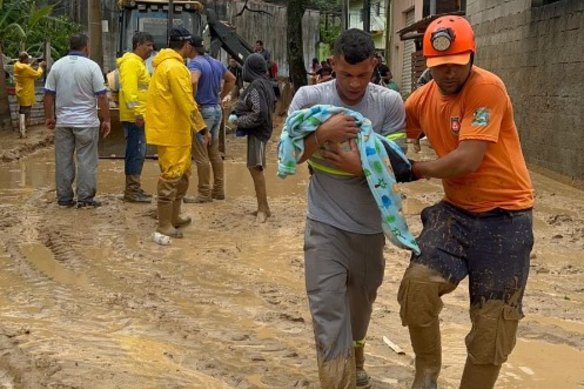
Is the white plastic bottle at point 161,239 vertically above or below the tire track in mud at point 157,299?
above

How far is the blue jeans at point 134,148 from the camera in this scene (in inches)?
384

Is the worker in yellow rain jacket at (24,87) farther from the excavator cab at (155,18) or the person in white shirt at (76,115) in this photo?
the person in white shirt at (76,115)

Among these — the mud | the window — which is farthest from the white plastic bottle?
the window

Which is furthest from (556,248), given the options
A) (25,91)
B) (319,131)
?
(25,91)

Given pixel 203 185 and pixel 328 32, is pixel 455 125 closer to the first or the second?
pixel 203 185

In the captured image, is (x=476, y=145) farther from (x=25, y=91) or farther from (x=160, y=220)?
(x=25, y=91)

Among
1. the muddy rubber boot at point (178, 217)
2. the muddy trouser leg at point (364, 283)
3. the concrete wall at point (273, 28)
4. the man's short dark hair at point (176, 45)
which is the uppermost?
the concrete wall at point (273, 28)

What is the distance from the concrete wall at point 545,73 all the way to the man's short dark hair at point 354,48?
9033 millimetres

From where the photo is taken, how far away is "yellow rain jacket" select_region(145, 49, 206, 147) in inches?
296

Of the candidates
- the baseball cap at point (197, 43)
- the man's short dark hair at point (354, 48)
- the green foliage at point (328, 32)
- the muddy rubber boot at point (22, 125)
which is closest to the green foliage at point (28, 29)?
the muddy rubber boot at point (22, 125)

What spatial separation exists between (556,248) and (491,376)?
439 cm

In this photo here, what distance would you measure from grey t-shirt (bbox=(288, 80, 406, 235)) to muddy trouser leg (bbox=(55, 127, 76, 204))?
608 centimetres

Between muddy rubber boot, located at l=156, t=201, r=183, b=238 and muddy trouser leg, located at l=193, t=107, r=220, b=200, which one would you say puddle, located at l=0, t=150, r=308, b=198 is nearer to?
muddy trouser leg, located at l=193, t=107, r=220, b=200

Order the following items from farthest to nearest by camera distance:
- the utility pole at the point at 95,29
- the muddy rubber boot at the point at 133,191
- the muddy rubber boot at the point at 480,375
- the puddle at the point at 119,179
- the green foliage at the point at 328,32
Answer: the green foliage at the point at 328,32
the utility pole at the point at 95,29
the puddle at the point at 119,179
the muddy rubber boot at the point at 133,191
the muddy rubber boot at the point at 480,375
